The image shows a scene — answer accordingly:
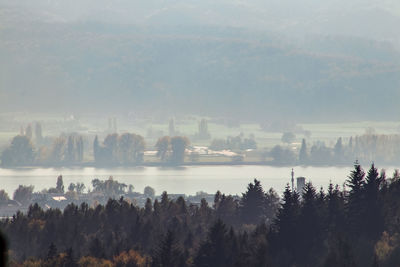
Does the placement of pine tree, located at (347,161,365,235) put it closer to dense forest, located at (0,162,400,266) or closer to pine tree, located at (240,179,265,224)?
dense forest, located at (0,162,400,266)

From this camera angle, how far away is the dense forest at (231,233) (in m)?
79.8

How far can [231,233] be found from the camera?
84.1m

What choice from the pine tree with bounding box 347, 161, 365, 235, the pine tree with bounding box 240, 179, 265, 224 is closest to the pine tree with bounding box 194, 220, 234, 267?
the pine tree with bounding box 347, 161, 365, 235

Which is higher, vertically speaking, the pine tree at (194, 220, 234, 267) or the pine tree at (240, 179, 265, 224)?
the pine tree at (240, 179, 265, 224)

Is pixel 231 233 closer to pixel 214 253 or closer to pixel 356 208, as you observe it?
pixel 214 253

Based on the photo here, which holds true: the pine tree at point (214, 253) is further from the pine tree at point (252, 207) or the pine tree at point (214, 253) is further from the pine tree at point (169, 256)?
the pine tree at point (252, 207)

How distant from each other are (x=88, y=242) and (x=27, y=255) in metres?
5.95

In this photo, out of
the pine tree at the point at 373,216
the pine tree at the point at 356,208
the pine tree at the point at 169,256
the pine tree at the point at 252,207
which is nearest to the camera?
the pine tree at the point at 169,256

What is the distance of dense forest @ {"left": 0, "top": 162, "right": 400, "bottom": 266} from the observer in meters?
79.8

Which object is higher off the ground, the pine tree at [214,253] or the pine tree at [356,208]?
the pine tree at [356,208]

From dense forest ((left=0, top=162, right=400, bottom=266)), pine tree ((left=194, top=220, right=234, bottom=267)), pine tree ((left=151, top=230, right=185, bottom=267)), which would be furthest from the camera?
pine tree ((left=194, top=220, right=234, bottom=267))

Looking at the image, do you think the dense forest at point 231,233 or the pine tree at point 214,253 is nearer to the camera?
the dense forest at point 231,233

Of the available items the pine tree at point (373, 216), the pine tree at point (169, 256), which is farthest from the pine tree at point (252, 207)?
the pine tree at point (169, 256)

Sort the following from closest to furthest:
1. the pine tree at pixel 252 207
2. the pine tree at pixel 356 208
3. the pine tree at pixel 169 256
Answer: the pine tree at pixel 169 256 → the pine tree at pixel 356 208 → the pine tree at pixel 252 207
